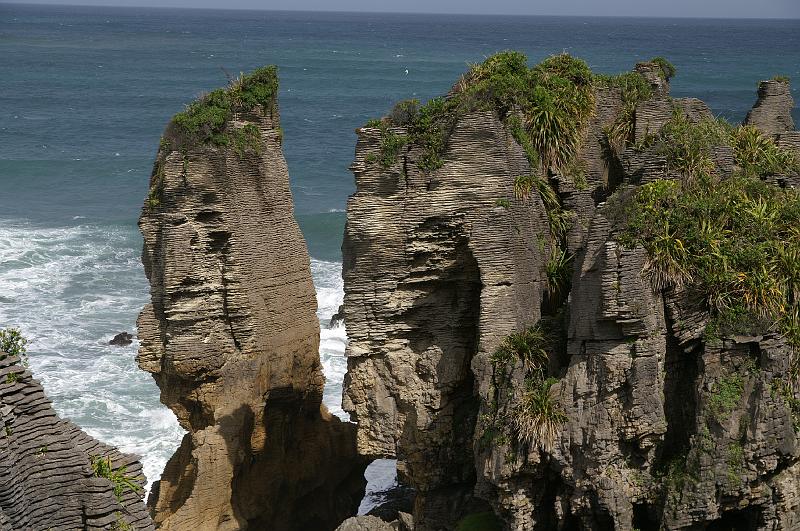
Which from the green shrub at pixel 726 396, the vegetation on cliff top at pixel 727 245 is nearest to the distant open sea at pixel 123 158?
the vegetation on cliff top at pixel 727 245

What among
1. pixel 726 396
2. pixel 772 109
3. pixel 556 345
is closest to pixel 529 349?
Result: pixel 556 345

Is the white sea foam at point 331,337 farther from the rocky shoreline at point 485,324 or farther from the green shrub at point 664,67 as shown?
the green shrub at point 664,67

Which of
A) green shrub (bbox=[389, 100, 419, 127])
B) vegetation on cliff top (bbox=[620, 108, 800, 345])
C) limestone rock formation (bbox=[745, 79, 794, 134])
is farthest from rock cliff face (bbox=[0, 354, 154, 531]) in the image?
limestone rock formation (bbox=[745, 79, 794, 134])

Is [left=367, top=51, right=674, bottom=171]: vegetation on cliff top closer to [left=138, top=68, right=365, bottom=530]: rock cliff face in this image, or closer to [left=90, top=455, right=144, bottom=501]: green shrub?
[left=138, top=68, right=365, bottom=530]: rock cliff face

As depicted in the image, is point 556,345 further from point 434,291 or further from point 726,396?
point 726,396

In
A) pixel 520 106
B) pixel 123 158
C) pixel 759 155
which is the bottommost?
pixel 123 158

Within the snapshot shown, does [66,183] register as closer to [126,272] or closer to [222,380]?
[126,272]
